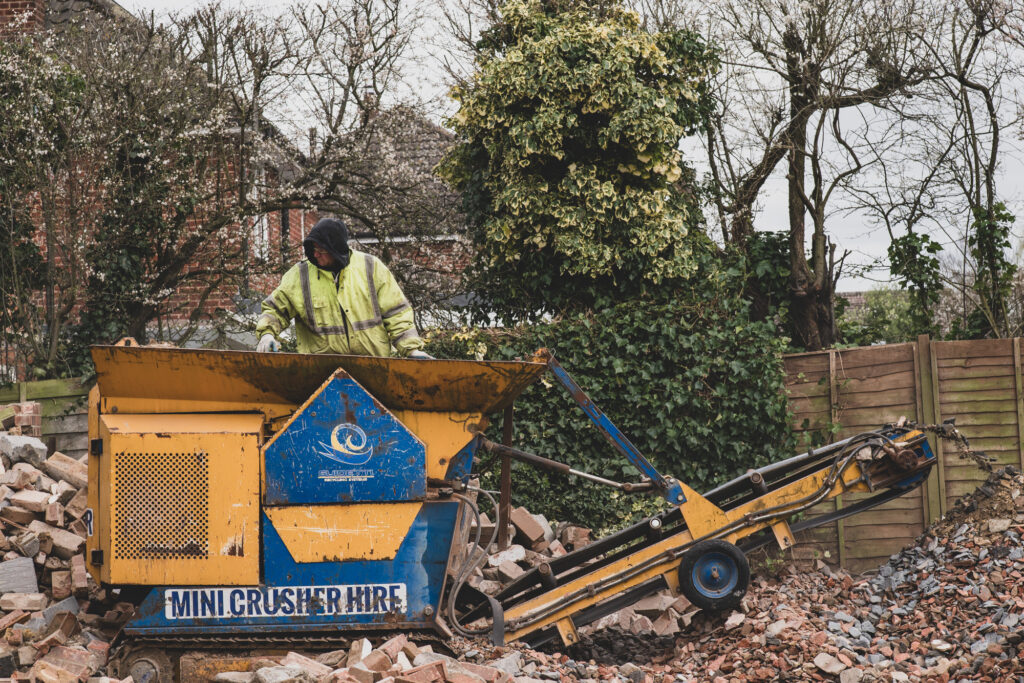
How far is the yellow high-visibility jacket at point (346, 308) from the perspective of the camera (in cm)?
539

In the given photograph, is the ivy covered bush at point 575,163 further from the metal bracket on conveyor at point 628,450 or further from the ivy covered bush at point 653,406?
the metal bracket on conveyor at point 628,450

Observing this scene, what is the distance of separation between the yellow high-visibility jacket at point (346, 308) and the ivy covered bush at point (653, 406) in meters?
2.69

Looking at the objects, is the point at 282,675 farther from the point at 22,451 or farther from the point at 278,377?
the point at 22,451

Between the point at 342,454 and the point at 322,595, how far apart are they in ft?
2.32

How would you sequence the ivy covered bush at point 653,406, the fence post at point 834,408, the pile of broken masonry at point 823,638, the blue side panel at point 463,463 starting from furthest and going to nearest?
the fence post at point 834,408 < the ivy covered bush at point 653,406 < the blue side panel at point 463,463 < the pile of broken masonry at point 823,638

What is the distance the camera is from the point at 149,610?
454cm

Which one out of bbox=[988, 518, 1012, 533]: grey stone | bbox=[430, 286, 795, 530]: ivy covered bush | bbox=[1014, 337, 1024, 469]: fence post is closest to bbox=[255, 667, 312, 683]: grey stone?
bbox=[430, 286, 795, 530]: ivy covered bush

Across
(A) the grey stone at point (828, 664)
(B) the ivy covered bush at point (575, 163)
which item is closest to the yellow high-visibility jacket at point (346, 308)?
(A) the grey stone at point (828, 664)

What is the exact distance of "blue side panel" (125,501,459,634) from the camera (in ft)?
14.9

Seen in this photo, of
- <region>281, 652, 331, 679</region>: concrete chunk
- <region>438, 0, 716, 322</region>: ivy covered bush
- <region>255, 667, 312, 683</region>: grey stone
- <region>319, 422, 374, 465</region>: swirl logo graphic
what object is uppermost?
<region>438, 0, 716, 322</region>: ivy covered bush

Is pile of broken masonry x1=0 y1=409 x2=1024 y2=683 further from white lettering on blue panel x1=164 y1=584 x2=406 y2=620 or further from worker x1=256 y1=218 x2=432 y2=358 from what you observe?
A: worker x1=256 y1=218 x2=432 y2=358

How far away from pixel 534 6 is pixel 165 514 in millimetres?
6823

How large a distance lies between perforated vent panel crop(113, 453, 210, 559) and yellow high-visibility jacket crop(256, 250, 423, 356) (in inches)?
43.3

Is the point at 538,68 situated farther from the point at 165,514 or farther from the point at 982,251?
the point at 165,514
